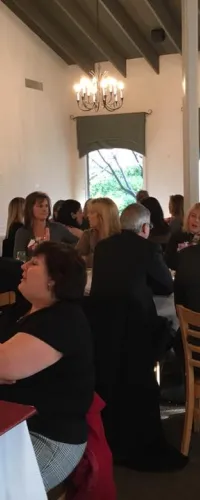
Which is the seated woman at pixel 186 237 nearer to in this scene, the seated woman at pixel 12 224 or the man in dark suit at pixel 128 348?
the man in dark suit at pixel 128 348

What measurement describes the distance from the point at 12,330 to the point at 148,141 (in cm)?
734

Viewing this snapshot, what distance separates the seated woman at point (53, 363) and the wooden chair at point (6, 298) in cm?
193

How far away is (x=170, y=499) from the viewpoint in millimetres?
2590

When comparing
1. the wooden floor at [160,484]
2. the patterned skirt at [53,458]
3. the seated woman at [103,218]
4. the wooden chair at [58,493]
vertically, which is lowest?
the wooden floor at [160,484]

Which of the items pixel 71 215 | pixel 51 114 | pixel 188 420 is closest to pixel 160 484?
pixel 188 420

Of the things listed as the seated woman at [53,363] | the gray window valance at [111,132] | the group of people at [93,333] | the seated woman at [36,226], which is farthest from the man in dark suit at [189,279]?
the gray window valance at [111,132]

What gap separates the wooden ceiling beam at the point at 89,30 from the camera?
7793 mm

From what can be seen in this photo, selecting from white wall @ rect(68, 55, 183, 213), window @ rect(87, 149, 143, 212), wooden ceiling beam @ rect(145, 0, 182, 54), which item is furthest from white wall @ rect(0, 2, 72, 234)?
wooden ceiling beam @ rect(145, 0, 182, 54)

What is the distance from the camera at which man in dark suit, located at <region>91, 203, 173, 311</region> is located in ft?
9.49

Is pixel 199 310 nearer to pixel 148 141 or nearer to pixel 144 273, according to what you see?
pixel 144 273

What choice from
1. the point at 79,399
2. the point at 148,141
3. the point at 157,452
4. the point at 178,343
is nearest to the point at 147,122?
the point at 148,141

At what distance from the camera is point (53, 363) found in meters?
1.82

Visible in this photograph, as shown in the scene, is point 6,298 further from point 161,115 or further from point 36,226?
point 161,115

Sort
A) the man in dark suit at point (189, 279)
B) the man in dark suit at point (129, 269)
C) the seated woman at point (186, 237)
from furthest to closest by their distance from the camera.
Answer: the seated woman at point (186, 237) → the man in dark suit at point (189, 279) → the man in dark suit at point (129, 269)
